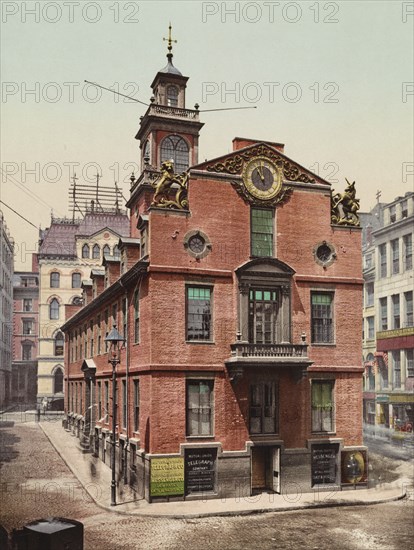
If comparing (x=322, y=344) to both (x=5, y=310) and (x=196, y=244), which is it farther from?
(x=5, y=310)

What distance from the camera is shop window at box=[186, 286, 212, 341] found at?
2623cm

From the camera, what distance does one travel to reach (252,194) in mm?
27672

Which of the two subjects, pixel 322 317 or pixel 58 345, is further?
pixel 58 345

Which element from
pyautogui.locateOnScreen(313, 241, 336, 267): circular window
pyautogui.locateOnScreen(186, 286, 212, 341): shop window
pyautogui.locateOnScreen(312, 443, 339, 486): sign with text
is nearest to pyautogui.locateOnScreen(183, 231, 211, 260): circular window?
pyautogui.locateOnScreen(186, 286, 212, 341): shop window

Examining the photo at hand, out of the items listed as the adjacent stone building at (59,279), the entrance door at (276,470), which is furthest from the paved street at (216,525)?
the adjacent stone building at (59,279)

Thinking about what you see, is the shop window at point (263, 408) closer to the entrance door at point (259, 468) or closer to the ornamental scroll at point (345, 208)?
the entrance door at point (259, 468)

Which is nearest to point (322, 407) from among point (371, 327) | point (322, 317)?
point (322, 317)

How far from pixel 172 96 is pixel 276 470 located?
24577 mm

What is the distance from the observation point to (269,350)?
Result: 26.3m

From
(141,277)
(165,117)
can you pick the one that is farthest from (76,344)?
(141,277)

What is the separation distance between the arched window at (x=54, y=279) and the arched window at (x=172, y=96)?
39.4 metres

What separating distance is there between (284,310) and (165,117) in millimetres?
16847

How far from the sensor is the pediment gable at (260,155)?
1078 inches

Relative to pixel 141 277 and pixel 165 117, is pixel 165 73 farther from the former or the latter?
pixel 141 277
